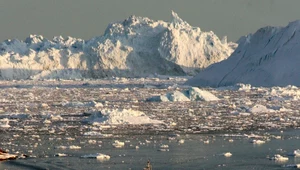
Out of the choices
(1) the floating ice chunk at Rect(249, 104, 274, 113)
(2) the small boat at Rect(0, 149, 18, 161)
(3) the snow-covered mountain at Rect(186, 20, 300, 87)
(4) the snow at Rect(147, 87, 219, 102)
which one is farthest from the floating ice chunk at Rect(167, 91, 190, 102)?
(2) the small boat at Rect(0, 149, 18, 161)

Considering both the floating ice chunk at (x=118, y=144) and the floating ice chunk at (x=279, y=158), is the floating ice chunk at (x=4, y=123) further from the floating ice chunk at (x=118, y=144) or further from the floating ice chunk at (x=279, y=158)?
the floating ice chunk at (x=279, y=158)

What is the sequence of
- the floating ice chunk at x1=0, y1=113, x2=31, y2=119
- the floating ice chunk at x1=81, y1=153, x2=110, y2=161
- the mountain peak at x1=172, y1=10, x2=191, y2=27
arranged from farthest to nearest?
the mountain peak at x1=172, y1=10, x2=191, y2=27
the floating ice chunk at x1=0, y1=113, x2=31, y2=119
the floating ice chunk at x1=81, y1=153, x2=110, y2=161

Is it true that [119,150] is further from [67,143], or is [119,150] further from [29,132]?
[29,132]

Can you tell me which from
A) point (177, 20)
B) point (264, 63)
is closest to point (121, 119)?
point (264, 63)

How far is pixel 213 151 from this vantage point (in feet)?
45.2

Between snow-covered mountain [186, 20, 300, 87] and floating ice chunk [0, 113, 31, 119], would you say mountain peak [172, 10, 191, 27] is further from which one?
floating ice chunk [0, 113, 31, 119]

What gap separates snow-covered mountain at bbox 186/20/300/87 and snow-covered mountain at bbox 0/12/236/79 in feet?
64.6

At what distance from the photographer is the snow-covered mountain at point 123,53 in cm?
6072

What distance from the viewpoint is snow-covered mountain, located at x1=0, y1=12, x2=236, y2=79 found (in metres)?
60.7

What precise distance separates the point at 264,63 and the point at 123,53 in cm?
2624

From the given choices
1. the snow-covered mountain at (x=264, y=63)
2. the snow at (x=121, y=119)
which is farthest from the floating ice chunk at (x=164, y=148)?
the snow-covered mountain at (x=264, y=63)

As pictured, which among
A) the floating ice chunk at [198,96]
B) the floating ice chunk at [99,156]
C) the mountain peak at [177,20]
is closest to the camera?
the floating ice chunk at [99,156]

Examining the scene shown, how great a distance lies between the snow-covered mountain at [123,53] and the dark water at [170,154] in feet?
148

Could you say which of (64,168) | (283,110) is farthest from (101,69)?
(64,168)
